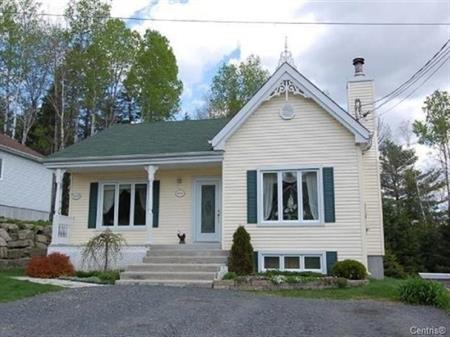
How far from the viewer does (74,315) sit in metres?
6.68

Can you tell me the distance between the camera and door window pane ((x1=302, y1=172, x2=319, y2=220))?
12.0 m

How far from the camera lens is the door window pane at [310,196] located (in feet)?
39.4

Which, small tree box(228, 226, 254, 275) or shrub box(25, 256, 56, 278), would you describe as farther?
shrub box(25, 256, 56, 278)

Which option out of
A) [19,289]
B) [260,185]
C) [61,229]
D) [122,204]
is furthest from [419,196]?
[19,289]

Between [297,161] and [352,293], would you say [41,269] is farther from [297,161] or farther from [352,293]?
[352,293]

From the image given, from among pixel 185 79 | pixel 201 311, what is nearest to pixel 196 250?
pixel 201 311

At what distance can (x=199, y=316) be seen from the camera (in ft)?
21.7

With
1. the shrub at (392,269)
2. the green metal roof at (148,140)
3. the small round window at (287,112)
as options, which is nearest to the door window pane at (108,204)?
the green metal roof at (148,140)

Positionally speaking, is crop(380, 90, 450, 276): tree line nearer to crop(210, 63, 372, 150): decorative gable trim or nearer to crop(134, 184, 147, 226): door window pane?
crop(210, 63, 372, 150): decorative gable trim

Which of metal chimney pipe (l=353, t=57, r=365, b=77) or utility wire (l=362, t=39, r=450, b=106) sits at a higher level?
metal chimney pipe (l=353, t=57, r=365, b=77)

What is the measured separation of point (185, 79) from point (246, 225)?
21137mm

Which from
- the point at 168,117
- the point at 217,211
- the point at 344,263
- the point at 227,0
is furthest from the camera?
the point at 168,117

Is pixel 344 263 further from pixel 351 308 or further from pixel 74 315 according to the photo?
pixel 74 315

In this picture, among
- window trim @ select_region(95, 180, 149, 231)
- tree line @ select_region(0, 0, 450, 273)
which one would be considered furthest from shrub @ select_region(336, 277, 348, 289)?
tree line @ select_region(0, 0, 450, 273)
